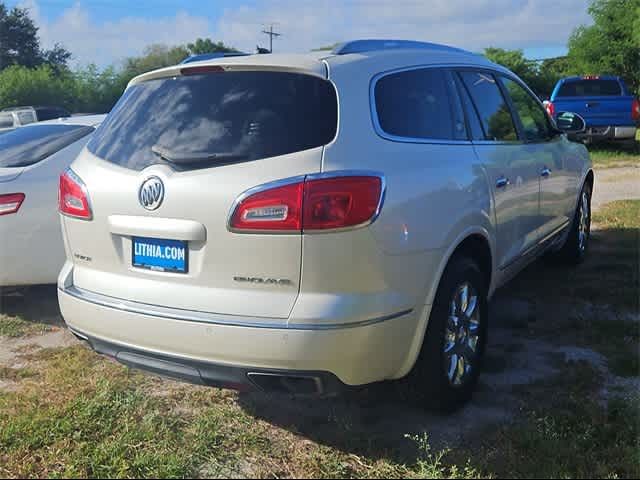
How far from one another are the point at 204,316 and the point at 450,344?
50.1 inches

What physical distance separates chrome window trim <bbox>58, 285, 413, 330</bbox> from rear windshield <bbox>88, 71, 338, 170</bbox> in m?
0.61

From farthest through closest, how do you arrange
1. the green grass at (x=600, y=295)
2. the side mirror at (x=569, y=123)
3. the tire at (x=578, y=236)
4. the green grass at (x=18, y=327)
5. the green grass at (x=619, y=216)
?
1. the green grass at (x=619, y=216)
2. the tire at (x=578, y=236)
3. the side mirror at (x=569, y=123)
4. the green grass at (x=18, y=327)
5. the green grass at (x=600, y=295)

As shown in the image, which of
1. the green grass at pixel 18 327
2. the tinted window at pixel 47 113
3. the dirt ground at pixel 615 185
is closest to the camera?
the green grass at pixel 18 327

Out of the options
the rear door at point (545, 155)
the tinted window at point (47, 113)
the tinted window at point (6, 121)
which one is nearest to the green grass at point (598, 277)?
the rear door at point (545, 155)

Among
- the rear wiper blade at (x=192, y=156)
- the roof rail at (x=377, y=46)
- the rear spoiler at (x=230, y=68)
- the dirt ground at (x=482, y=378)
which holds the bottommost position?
the dirt ground at (x=482, y=378)

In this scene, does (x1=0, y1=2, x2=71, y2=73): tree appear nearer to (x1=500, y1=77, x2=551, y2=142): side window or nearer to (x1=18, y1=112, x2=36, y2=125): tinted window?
(x1=18, y1=112, x2=36, y2=125): tinted window

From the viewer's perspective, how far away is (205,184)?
2762mm

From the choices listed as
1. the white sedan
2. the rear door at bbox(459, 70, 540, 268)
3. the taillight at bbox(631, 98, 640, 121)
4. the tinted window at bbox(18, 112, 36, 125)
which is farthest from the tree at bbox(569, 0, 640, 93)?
the white sedan

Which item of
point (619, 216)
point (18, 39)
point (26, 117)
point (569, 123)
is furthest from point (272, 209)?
point (18, 39)

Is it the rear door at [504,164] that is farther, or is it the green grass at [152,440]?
the rear door at [504,164]

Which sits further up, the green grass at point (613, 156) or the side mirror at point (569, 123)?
the side mirror at point (569, 123)

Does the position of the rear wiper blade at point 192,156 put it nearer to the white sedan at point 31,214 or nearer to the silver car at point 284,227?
the silver car at point 284,227

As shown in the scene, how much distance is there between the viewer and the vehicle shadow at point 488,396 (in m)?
3.18

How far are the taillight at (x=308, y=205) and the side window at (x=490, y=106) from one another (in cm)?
154
